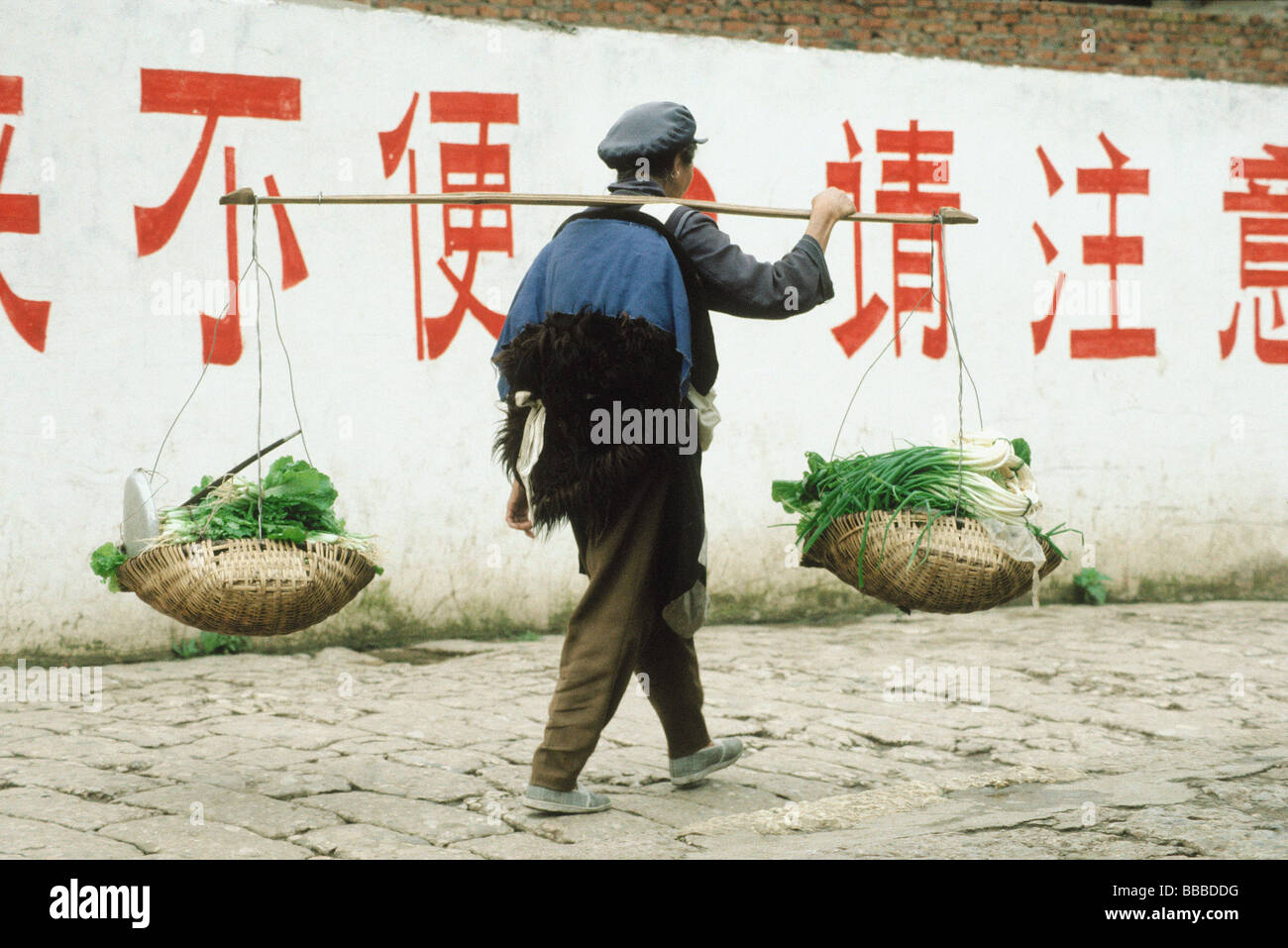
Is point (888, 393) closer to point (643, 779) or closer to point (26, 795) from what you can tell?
point (643, 779)

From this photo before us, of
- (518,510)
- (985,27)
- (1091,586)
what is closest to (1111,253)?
(985,27)

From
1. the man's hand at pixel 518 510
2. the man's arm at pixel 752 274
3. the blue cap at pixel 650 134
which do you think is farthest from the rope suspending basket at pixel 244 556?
the man's arm at pixel 752 274

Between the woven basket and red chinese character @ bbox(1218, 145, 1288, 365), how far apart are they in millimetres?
5828

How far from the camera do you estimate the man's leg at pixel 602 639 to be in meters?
3.76

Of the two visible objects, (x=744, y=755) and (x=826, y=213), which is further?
(x=744, y=755)

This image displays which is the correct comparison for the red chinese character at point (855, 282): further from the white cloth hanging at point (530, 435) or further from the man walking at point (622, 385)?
the white cloth hanging at point (530, 435)

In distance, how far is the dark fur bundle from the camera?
3658 millimetres

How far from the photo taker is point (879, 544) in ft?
12.4

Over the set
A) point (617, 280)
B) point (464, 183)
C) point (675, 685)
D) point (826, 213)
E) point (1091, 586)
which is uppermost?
point (464, 183)

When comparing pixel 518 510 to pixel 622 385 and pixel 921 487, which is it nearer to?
pixel 622 385

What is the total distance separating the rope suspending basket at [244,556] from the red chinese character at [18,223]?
6.95 feet

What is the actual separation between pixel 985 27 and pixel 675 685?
4802mm

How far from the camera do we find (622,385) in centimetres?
366

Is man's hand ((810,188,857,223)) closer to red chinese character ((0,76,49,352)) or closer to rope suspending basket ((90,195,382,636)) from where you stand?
rope suspending basket ((90,195,382,636))
